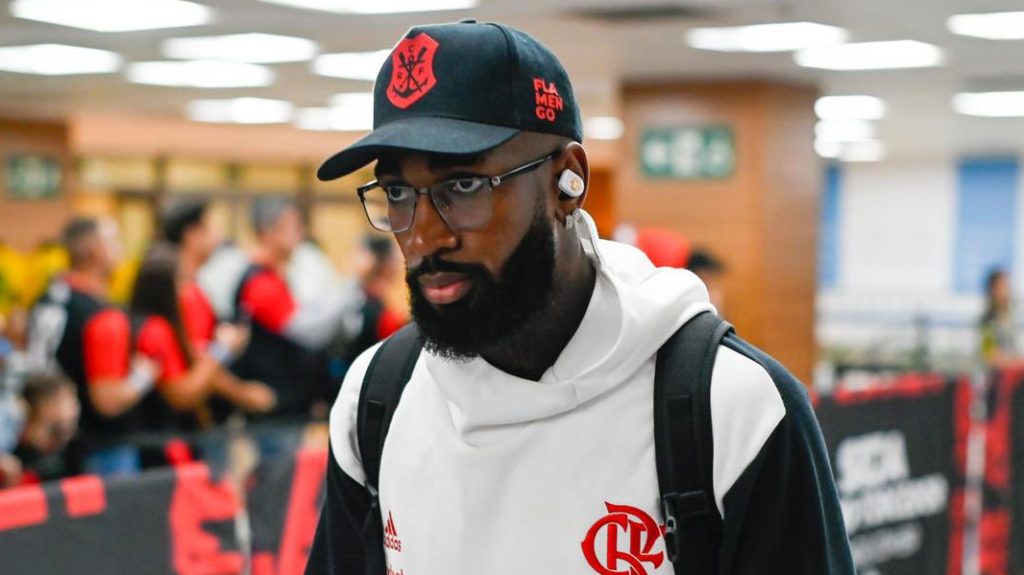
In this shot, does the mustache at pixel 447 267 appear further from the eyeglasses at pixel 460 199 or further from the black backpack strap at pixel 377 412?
the black backpack strap at pixel 377 412

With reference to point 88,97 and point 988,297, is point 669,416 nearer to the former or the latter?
point 988,297

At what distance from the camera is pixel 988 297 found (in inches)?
569

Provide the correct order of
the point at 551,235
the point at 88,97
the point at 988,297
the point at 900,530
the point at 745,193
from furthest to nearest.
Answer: the point at 88,97, the point at 988,297, the point at 745,193, the point at 900,530, the point at 551,235

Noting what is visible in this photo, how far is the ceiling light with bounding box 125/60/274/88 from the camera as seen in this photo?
12680 mm

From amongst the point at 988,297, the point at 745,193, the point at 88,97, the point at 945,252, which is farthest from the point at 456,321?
the point at 945,252

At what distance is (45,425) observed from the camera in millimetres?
5609

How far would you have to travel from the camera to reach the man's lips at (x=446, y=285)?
64.0 inches

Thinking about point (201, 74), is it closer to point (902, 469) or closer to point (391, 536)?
point (902, 469)

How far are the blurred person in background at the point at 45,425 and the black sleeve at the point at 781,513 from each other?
4.53 meters

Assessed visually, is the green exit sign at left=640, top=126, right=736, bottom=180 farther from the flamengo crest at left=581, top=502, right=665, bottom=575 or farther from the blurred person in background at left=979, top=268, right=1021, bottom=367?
the flamengo crest at left=581, top=502, right=665, bottom=575

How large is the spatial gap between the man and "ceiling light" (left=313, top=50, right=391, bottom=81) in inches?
385

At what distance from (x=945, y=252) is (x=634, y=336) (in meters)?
22.5

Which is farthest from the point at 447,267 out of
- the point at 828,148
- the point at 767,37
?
the point at 828,148

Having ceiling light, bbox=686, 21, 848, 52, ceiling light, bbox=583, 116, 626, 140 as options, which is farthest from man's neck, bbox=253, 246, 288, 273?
ceiling light, bbox=583, 116, 626, 140
